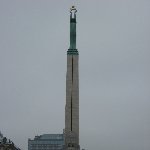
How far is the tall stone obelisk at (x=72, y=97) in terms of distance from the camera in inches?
4094

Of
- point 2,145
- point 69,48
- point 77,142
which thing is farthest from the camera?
point 69,48

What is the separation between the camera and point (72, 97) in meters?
107

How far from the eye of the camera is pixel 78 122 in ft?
346

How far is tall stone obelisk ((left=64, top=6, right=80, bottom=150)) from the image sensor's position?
10400 centimetres

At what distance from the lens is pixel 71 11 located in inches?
4547

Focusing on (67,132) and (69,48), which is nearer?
(67,132)

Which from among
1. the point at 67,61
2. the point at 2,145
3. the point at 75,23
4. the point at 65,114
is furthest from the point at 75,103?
the point at 2,145

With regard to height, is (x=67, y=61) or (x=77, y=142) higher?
(x=67, y=61)

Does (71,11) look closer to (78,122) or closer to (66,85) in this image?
(66,85)

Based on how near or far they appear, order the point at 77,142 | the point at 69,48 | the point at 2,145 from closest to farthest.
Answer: the point at 2,145
the point at 77,142
the point at 69,48

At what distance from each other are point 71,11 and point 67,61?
13.0 metres

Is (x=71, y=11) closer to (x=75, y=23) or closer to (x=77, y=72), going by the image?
(x=75, y=23)

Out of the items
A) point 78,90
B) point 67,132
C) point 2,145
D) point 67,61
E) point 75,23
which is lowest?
point 2,145

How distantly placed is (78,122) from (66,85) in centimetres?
864
